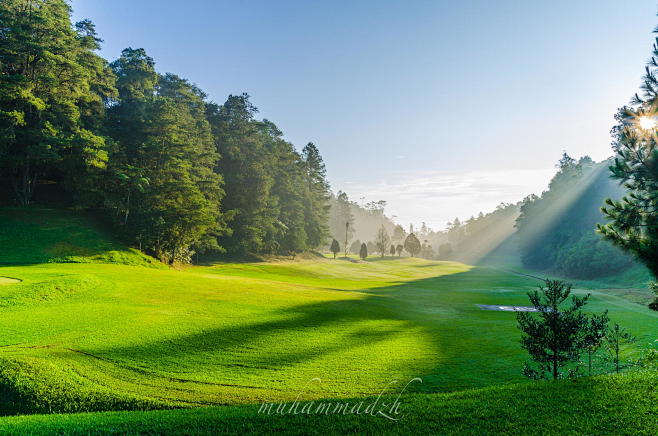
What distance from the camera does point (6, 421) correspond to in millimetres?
7160

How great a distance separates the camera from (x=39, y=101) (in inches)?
1459

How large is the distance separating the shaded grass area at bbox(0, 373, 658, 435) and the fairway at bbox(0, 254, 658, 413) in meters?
1.55

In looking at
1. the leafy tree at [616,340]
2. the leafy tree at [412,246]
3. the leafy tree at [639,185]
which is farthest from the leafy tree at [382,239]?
the leafy tree at [639,185]

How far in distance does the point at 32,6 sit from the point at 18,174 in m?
20.7

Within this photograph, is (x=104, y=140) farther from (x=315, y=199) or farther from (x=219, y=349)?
(x=315, y=199)

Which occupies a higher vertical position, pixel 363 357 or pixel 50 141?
pixel 50 141

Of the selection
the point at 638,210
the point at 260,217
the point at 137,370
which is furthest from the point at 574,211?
the point at 137,370

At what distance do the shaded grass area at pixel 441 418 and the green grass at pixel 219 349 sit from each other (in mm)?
81

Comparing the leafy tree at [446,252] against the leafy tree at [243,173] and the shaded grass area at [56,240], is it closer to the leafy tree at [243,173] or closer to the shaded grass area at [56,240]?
the leafy tree at [243,173]

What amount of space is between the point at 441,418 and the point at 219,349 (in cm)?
876

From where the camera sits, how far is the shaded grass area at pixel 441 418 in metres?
6.53

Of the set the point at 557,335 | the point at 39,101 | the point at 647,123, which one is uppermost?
the point at 39,101

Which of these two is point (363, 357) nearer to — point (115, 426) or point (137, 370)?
point (137, 370)

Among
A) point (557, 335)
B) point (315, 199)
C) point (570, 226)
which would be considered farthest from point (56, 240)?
point (570, 226)
